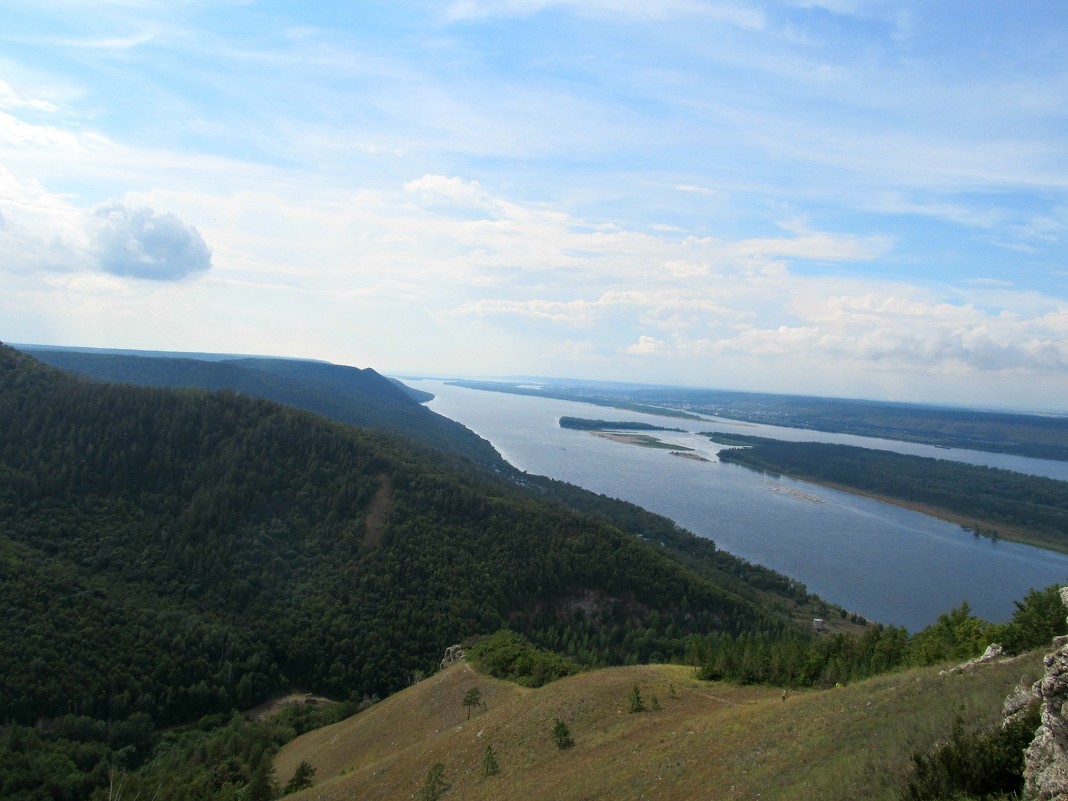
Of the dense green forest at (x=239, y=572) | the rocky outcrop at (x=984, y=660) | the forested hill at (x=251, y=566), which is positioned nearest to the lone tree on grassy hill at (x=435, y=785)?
the rocky outcrop at (x=984, y=660)

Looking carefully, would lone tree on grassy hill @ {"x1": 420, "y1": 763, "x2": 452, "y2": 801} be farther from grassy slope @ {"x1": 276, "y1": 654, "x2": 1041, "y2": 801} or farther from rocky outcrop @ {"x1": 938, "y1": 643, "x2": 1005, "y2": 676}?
rocky outcrop @ {"x1": 938, "y1": 643, "x2": 1005, "y2": 676}

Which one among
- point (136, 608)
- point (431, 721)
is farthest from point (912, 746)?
point (136, 608)

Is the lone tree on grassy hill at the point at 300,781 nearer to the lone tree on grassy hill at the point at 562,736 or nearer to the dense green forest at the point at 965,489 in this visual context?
the lone tree on grassy hill at the point at 562,736

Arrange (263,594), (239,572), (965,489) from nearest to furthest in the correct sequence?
(263,594)
(239,572)
(965,489)

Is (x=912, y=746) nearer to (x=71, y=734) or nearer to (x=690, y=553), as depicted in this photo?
(x=71, y=734)

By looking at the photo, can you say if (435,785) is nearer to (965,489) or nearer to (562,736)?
(562,736)

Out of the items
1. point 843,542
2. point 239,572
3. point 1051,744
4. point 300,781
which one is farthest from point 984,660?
point 843,542
